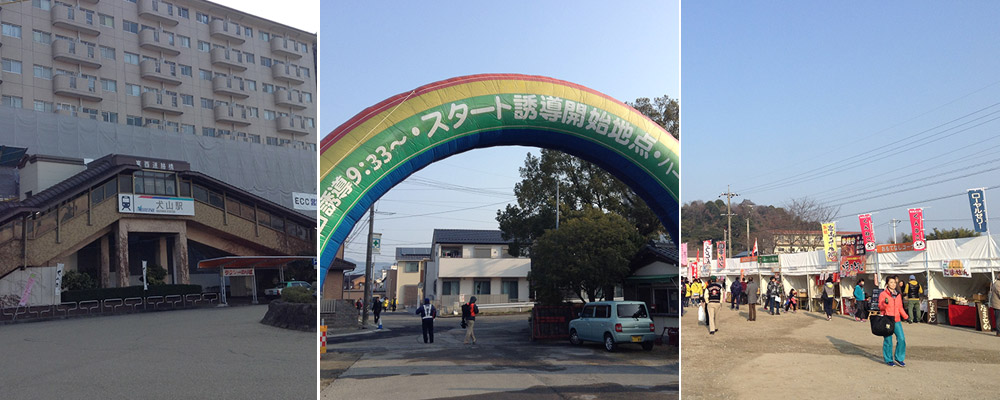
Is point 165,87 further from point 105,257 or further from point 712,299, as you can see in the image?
point 712,299

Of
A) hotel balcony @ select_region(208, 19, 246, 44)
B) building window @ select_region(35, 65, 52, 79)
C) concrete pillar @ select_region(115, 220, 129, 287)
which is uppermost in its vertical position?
hotel balcony @ select_region(208, 19, 246, 44)

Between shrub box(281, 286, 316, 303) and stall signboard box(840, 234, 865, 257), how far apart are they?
603 inches

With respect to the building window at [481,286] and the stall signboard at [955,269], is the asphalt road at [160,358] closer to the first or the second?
the stall signboard at [955,269]

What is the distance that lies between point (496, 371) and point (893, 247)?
42.9 feet

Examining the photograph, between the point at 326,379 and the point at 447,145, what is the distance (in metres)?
4.13

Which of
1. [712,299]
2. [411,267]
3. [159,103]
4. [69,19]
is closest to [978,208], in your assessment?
[712,299]

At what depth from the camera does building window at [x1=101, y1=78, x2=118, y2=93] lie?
14.2 m

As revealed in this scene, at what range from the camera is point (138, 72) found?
565 inches

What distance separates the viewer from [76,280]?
39.8 feet

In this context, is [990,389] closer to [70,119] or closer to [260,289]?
[260,289]

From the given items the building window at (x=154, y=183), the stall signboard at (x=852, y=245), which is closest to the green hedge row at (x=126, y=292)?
the building window at (x=154, y=183)

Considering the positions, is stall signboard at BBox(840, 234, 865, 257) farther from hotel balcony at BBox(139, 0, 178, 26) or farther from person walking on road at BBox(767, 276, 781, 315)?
hotel balcony at BBox(139, 0, 178, 26)

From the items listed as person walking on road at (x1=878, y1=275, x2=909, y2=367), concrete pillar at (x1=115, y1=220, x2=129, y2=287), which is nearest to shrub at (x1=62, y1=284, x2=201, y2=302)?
concrete pillar at (x1=115, y1=220, x2=129, y2=287)

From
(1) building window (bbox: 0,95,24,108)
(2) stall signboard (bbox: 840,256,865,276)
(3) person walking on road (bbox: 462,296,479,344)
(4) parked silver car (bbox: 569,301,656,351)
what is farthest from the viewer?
(2) stall signboard (bbox: 840,256,865,276)
